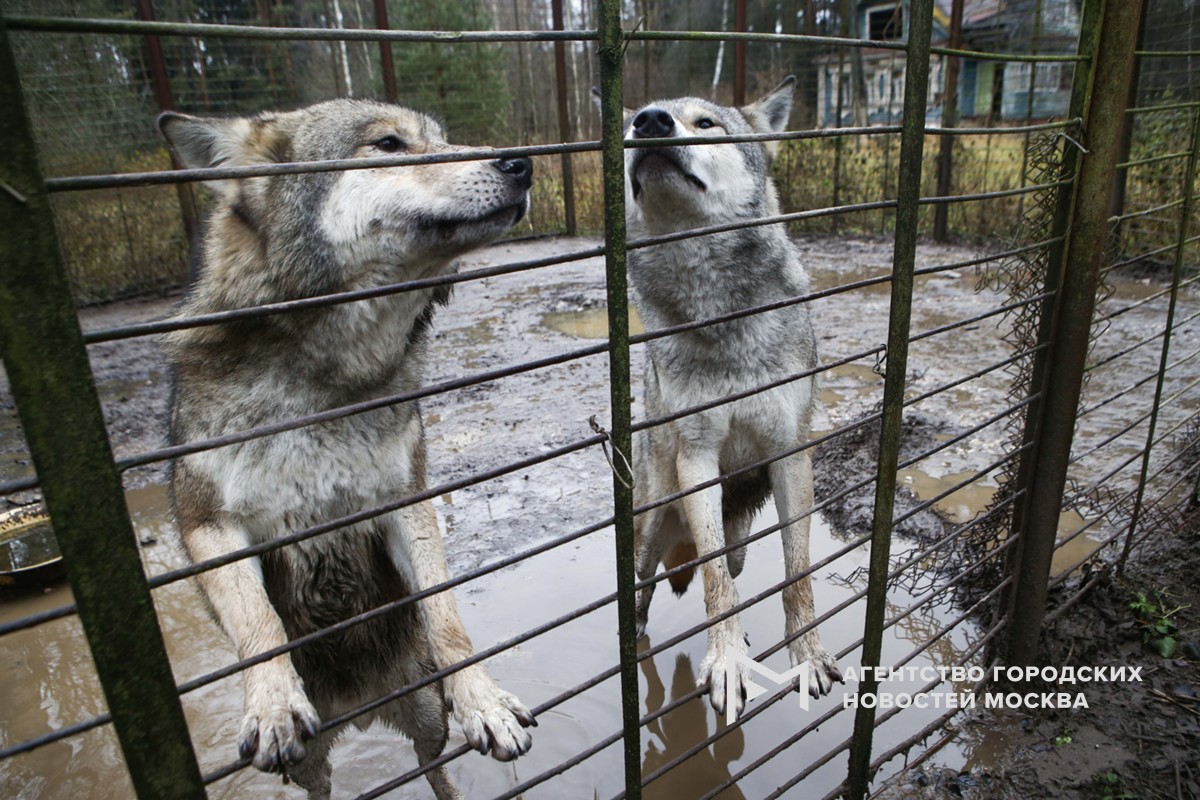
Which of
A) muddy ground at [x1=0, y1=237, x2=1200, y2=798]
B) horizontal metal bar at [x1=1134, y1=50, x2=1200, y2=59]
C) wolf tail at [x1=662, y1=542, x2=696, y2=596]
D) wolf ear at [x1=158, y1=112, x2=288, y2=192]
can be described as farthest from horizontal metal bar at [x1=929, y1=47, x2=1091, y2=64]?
wolf tail at [x1=662, y1=542, x2=696, y2=596]

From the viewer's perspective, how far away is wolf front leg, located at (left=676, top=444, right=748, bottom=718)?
2.41 m

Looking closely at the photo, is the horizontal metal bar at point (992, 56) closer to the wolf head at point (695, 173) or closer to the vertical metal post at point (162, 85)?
the wolf head at point (695, 173)

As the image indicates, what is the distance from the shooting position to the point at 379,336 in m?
2.21

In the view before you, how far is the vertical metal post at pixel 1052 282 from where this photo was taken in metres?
2.39

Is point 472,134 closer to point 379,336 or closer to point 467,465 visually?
point 467,465

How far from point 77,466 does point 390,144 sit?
1.63 metres

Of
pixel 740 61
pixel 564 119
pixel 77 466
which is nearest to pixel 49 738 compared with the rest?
pixel 77 466

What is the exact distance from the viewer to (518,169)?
2076mm

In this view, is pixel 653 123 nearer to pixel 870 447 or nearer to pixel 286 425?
pixel 286 425

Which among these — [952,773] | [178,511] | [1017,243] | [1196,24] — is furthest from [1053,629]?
[1196,24]

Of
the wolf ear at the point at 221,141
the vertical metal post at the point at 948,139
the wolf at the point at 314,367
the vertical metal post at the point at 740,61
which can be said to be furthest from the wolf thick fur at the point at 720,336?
the vertical metal post at the point at 740,61

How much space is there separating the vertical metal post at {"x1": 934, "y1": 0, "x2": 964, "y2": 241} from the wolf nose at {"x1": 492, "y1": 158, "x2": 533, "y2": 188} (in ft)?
29.3

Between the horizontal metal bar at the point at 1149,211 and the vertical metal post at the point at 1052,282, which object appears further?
the horizontal metal bar at the point at 1149,211

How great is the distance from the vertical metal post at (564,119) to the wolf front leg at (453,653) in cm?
987
